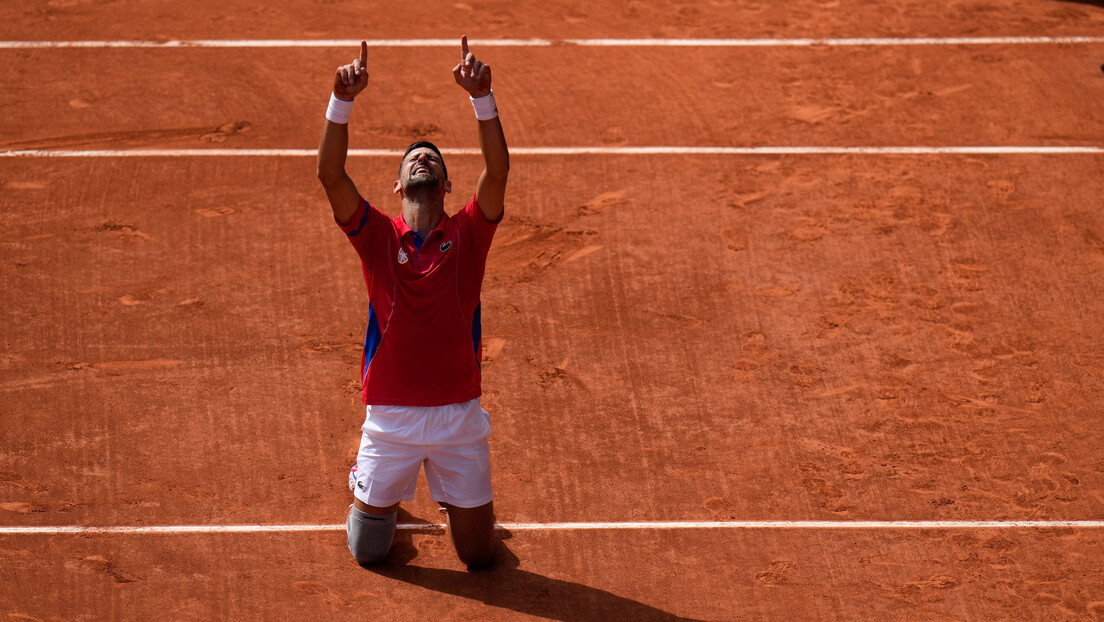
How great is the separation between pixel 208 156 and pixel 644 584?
596 centimetres

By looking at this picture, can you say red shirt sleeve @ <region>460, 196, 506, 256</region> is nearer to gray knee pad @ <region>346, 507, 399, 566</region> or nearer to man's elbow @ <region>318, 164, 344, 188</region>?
man's elbow @ <region>318, 164, 344, 188</region>

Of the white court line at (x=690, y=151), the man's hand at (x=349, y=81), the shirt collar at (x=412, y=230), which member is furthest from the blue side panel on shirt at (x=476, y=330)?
the white court line at (x=690, y=151)

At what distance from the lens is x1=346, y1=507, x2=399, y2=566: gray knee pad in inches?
280

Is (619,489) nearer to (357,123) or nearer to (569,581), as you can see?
(569,581)

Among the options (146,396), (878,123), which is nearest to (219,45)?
(146,396)

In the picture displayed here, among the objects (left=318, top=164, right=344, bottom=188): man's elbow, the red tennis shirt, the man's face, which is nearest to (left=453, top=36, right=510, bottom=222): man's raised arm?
the red tennis shirt

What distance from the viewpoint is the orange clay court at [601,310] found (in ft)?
24.2

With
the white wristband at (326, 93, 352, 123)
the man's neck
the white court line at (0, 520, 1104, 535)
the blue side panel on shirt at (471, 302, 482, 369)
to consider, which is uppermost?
the white wristband at (326, 93, 352, 123)

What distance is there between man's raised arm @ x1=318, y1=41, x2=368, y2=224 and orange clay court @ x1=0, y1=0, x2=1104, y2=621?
2255mm

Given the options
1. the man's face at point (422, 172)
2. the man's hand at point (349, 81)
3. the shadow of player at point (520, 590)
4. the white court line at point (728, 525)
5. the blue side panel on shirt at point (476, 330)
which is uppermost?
the man's hand at point (349, 81)

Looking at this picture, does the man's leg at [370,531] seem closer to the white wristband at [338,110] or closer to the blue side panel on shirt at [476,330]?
the blue side panel on shirt at [476,330]

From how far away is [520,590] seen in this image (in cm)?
717

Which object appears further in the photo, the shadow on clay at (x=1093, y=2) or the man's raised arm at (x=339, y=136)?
the shadow on clay at (x=1093, y=2)

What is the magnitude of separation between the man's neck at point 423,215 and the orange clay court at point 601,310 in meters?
2.00
